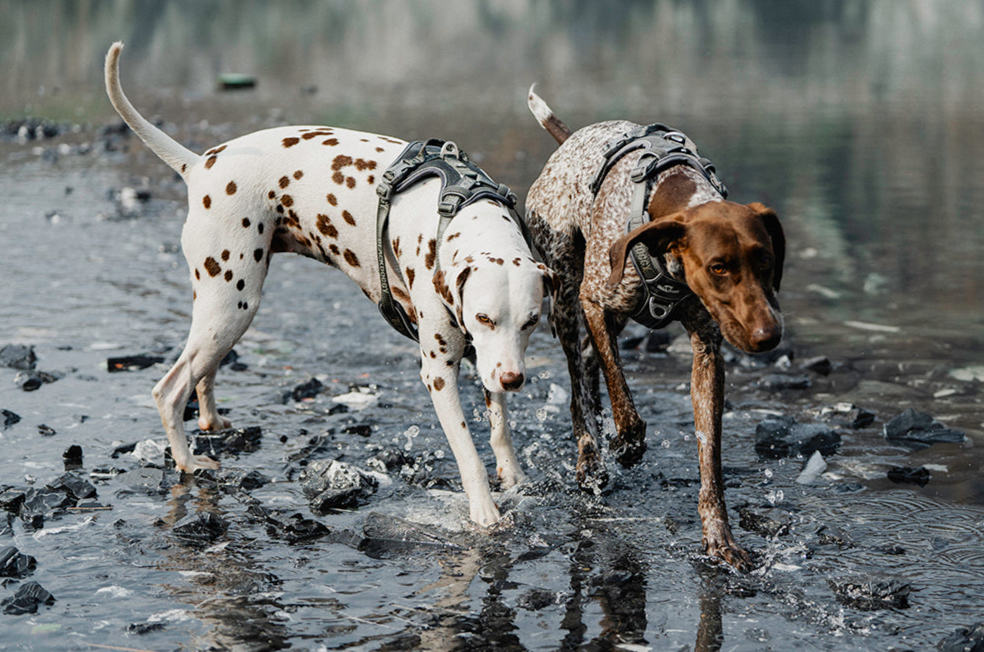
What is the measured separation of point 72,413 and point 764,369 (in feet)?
14.9

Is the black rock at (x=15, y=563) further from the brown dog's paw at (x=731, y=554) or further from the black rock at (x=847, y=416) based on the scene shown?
the black rock at (x=847, y=416)

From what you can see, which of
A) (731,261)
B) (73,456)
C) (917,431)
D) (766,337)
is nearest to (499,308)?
(731,261)

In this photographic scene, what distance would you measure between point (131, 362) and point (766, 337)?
4808mm

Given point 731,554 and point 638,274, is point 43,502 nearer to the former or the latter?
point 638,274

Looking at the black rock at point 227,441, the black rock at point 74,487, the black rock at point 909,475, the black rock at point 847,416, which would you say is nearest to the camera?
the black rock at point 74,487

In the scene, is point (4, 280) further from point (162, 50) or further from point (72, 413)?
point (162, 50)

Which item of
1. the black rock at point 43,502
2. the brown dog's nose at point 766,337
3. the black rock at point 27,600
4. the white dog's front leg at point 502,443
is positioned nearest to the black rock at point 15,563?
the black rock at point 27,600

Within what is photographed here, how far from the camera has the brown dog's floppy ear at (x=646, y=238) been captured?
4.66 meters

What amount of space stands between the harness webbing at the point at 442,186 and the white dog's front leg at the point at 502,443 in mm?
511

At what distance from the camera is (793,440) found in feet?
20.0

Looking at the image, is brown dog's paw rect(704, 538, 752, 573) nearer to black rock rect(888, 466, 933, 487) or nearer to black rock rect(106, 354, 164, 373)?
black rock rect(888, 466, 933, 487)

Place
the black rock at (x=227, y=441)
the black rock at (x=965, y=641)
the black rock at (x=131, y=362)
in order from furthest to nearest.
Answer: the black rock at (x=131, y=362) < the black rock at (x=227, y=441) < the black rock at (x=965, y=641)

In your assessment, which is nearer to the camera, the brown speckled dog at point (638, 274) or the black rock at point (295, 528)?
the brown speckled dog at point (638, 274)

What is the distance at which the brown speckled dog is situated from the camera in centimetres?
445
